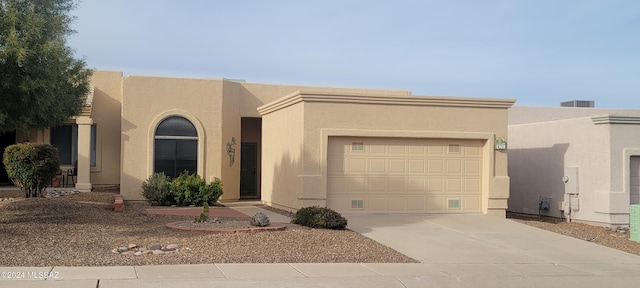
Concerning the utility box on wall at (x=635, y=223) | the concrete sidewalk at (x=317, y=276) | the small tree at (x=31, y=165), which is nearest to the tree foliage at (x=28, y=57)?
the concrete sidewalk at (x=317, y=276)

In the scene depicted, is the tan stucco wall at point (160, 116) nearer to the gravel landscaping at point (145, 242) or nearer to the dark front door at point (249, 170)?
the dark front door at point (249, 170)

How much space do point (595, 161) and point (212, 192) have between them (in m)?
11.5

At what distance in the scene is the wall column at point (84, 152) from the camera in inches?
947

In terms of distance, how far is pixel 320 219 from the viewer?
14906 millimetres

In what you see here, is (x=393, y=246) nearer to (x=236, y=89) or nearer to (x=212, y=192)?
(x=212, y=192)

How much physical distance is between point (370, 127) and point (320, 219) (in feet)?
14.7

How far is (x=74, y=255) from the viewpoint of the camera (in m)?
11.4

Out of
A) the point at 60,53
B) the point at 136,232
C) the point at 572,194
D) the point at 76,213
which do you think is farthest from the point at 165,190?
the point at 572,194

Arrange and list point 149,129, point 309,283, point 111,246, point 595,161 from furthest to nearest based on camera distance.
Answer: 1. point 149,129
2. point 595,161
3. point 111,246
4. point 309,283

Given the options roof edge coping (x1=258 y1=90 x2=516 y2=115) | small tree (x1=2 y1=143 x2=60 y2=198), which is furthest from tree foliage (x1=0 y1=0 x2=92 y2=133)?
roof edge coping (x1=258 y1=90 x2=516 y2=115)

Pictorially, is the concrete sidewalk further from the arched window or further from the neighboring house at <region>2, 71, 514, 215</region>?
the arched window

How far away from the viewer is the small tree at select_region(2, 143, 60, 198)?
1869 centimetres

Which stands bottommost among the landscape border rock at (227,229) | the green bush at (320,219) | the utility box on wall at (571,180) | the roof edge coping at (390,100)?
the landscape border rock at (227,229)

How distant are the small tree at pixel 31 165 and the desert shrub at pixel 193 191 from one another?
378 centimetres
